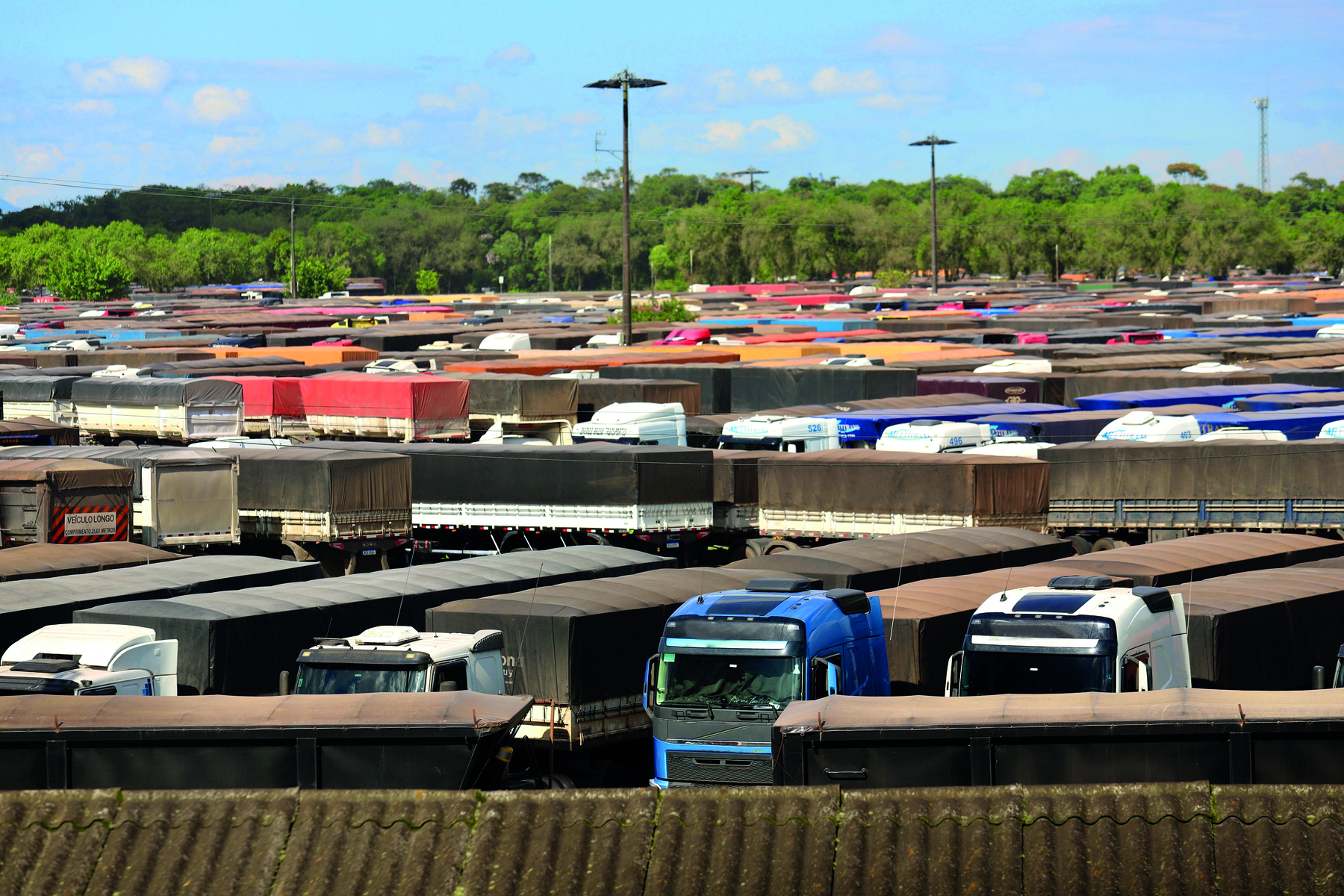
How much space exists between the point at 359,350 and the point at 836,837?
54.9 metres

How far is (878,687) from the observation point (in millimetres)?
15500

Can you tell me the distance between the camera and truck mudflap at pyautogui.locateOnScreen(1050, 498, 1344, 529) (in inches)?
1086

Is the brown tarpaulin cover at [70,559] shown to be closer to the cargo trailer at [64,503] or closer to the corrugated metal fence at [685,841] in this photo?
the cargo trailer at [64,503]

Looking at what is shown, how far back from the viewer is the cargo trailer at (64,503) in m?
27.3

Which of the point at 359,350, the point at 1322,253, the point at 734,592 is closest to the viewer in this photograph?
the point at 734,592

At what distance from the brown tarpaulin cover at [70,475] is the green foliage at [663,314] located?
61897 mm

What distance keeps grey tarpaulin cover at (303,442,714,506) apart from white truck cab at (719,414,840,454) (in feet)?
12.0

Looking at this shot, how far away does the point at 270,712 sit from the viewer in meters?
12.6

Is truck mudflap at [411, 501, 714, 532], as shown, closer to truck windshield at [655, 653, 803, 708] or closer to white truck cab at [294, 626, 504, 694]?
white truck cab at [294, 626, 504, 694]

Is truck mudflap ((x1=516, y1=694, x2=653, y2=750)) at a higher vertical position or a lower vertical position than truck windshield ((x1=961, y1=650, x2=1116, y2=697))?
lower

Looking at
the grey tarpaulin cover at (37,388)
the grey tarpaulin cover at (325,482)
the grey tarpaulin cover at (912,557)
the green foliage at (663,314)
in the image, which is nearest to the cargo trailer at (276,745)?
the grey tarpaulin cover at (912,557)

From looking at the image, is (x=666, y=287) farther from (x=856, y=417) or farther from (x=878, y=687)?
(x=878, y=687)

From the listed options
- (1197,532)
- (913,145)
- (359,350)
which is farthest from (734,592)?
(913,145)

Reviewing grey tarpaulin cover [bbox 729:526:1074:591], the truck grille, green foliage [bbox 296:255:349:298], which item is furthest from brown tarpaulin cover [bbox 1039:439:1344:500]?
green foliage [bbox 296:255:349:298]
